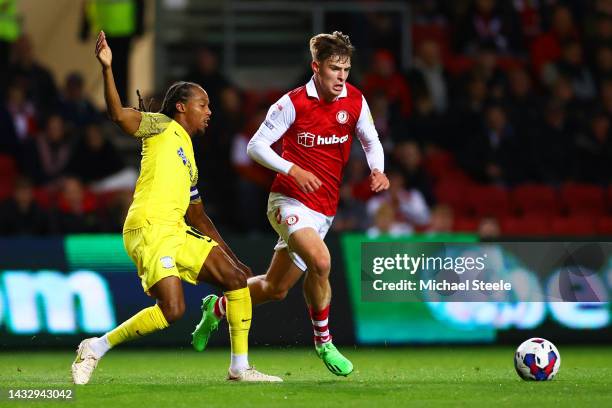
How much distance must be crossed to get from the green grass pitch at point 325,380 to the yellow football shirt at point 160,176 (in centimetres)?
106

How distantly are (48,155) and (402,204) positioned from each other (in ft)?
13.0

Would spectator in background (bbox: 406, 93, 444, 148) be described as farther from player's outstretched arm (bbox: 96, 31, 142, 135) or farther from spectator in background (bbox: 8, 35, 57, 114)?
player's outstretched arm (bbox: 96, 31, 142, 135)

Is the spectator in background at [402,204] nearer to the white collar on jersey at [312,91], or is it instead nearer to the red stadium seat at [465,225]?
the red stadium seat at [465,225]

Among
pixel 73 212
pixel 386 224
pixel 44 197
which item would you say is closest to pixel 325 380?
pixel 386 224

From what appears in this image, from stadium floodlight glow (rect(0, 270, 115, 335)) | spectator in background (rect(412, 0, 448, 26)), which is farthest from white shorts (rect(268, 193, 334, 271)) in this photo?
spectator in background (rect(412, 0, 448, 26))

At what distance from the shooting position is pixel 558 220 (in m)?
14.7

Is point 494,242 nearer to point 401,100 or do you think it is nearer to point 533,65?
point 401,100

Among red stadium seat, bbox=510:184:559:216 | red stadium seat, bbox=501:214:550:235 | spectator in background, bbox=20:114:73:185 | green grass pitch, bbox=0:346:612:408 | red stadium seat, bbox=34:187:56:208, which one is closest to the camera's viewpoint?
green grass pitch, bbox=0:346:612:408

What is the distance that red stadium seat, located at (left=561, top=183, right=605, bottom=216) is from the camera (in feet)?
50.1

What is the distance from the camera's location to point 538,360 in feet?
28.1

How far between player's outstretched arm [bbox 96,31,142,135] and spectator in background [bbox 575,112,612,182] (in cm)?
898

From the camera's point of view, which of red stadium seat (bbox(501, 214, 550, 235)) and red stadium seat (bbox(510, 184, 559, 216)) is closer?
red stadium seat (bbox(501, 214, 550, 235))

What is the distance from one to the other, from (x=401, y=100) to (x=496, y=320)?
4.79 m

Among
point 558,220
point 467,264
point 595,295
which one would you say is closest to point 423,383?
point 467,264
